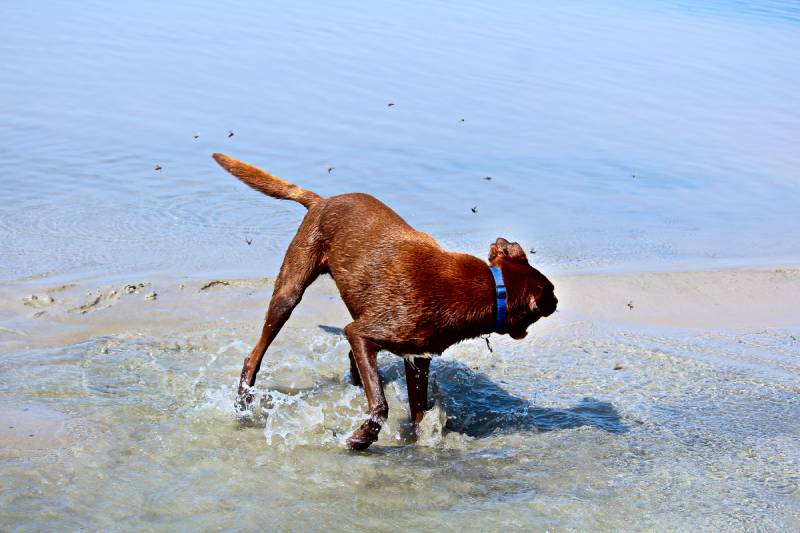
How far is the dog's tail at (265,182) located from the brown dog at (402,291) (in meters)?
0.41

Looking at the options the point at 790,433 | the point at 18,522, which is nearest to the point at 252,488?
the point at 18,522

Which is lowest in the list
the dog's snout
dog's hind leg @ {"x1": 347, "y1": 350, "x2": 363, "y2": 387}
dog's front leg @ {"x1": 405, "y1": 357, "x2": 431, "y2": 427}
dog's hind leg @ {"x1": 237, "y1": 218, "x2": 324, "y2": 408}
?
dog's hind leg @ {"x1": 347, "y1": 350, "x2": 363, "y2": 387}

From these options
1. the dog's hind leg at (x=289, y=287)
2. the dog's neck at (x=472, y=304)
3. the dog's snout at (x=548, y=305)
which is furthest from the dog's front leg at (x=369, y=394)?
the dog's snout at (x=548, y=305)

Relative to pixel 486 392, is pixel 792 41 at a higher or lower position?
higher

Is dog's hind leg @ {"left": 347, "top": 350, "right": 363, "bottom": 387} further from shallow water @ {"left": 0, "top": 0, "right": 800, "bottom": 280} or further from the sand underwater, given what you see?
shallow water @ {"left": 0, "top": 0, "right": 800, "bottom": 280}

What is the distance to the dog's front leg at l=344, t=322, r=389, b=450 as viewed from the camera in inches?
195

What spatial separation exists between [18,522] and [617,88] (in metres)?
13.6

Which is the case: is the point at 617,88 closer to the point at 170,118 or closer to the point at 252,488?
the point at 170,118

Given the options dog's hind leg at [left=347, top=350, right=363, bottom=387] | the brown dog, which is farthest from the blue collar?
dog's hind leg at [left=347, top=350, right=363, bottom=387]

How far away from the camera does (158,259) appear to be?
806cm

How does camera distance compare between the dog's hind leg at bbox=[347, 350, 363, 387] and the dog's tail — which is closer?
the dog's tail

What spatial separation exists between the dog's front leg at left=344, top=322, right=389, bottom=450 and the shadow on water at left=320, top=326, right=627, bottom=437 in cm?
80

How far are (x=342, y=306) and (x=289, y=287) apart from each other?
171 cm

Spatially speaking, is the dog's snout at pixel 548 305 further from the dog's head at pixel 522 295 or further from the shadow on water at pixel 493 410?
the shadow on water at pixel 493 410
